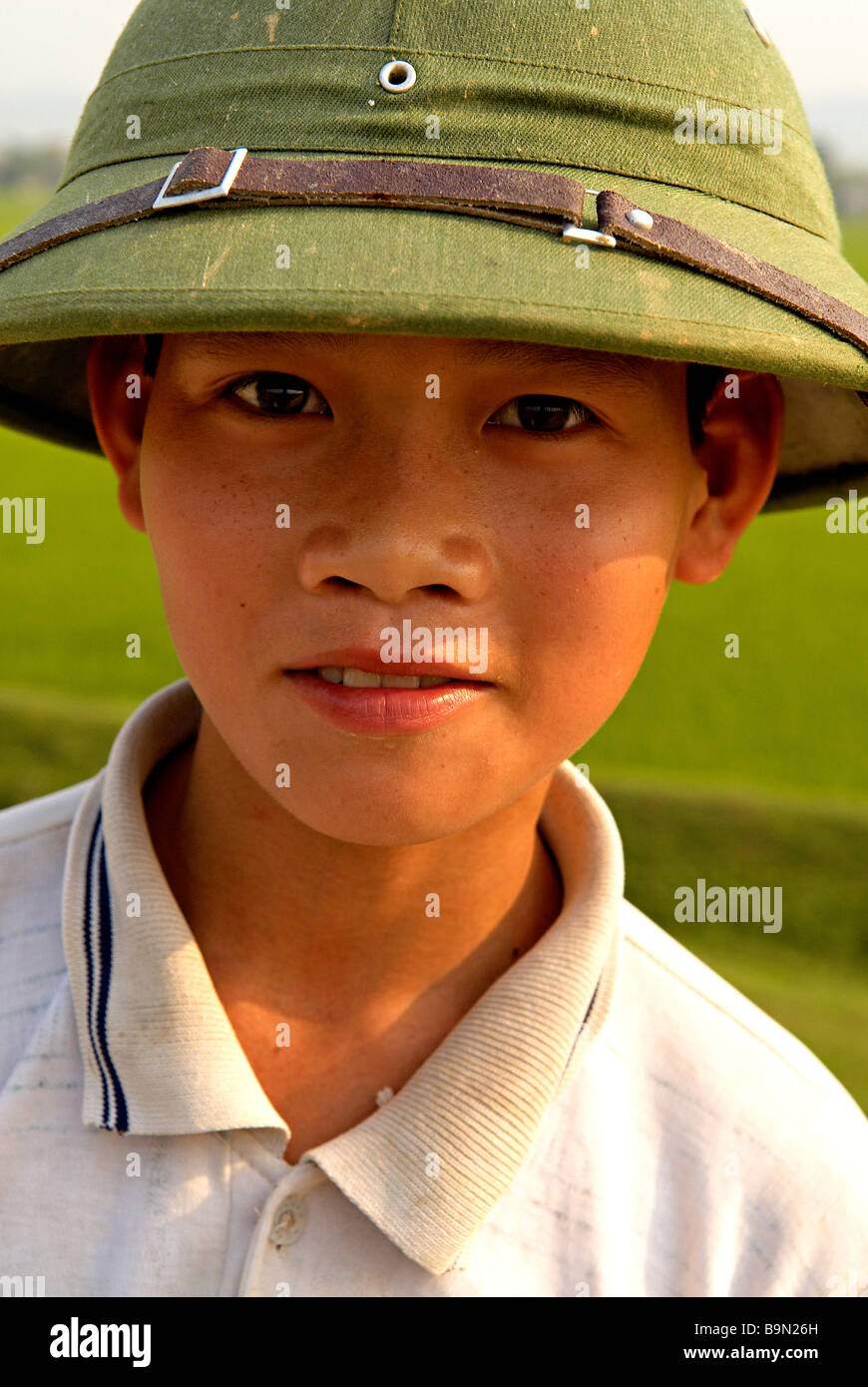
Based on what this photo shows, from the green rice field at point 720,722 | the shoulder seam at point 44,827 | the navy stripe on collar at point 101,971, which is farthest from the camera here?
the green rice field at point 720,722

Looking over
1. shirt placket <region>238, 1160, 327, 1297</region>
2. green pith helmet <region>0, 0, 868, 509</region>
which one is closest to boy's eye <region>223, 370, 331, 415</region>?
green pith helmet <region>0, 0, 868, 509</region>

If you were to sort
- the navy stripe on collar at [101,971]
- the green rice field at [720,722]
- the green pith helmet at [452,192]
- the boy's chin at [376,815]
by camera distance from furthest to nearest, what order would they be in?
the green rice field at [720,722]
the navy stripe on collar at [101,971]
the boy's chin at [376,815]
the green pith helmet at [452,192]

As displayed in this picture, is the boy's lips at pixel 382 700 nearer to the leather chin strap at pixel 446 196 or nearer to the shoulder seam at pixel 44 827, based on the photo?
the leather chin strap at pixel 446 196

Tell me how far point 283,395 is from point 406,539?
8.1 inches

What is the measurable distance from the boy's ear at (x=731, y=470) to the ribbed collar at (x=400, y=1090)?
39cm

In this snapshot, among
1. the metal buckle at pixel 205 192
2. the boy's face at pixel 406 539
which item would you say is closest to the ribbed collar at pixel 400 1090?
the boy's face at pixel 406 539

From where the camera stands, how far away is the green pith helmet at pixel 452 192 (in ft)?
3.85

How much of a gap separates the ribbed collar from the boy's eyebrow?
569 millimetres

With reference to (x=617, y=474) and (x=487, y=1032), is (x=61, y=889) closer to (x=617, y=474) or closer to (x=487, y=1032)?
(x=487, y=1032)

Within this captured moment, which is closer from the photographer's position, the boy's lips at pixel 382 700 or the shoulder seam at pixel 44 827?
the boy's lips at pixel 382 700

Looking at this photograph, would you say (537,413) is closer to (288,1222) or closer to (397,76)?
(397,76)

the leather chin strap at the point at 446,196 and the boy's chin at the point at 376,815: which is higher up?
the leather chin strap at the point at 446,196

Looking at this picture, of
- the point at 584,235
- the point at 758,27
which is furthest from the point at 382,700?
the point at 758,27

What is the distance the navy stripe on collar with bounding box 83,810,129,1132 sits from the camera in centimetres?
150
